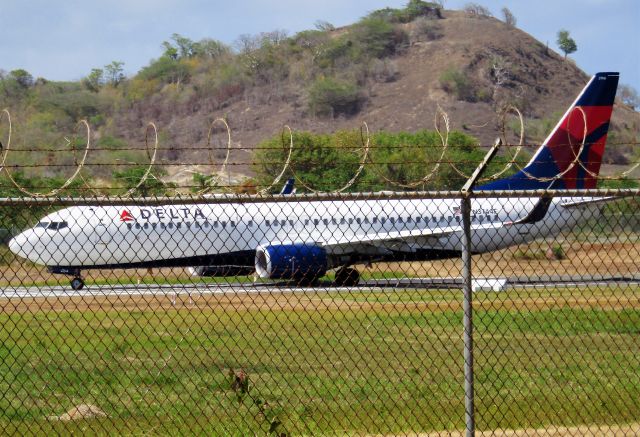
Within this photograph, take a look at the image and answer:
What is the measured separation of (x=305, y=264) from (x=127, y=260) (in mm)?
5639

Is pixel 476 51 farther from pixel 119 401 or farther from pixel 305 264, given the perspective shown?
pixel 119 401

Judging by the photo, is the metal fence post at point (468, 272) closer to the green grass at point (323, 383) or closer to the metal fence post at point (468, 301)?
the metal fence post at point (468, 301)

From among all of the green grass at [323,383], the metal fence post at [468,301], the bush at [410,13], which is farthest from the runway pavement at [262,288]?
the bush at [410,13]

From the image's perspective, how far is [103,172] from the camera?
76.2 metres

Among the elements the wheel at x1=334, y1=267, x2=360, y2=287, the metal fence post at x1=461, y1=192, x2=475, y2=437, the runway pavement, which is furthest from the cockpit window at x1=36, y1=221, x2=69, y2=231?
the metal fence post at x1=461, y1=192, x2=475, y2=437

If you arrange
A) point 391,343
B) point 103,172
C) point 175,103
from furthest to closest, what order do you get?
1. point 175,103
2. point 103,172
3. point 391,343

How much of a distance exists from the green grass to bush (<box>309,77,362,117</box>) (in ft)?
365

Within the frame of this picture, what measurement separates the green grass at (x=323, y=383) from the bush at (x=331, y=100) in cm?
11121

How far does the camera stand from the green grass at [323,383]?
10.8 m

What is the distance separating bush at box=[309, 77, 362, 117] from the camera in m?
128

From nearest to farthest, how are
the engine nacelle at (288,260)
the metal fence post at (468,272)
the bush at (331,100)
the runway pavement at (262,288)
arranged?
the metal fence post at (468,272) → the runway pavement at (262,288) → the engine nacelle at (288,260) → the bush at (331,100)

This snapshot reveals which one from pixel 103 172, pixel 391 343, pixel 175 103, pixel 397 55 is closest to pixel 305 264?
pixel 391 343

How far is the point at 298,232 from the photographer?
34656mm

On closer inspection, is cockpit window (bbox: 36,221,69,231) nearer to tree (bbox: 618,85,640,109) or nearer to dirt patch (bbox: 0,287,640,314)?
dirt patch (bbox: 0,287,640,314)
